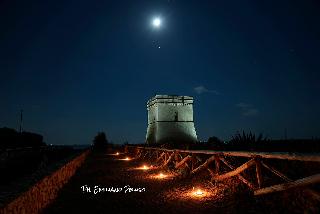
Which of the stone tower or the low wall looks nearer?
the low wall

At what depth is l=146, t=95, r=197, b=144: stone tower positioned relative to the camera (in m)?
34.4

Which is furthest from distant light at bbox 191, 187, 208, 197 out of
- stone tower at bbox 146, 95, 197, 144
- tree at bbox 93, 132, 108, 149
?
tree at bbox 93, 132, 108, 149

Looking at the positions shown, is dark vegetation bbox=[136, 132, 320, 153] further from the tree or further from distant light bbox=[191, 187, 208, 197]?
the tree

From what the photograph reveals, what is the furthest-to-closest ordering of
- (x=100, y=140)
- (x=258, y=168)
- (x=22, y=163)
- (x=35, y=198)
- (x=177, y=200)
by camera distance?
(x=100, y=140), (x=22, y=163), (x=177, y=200), (x=258, y=168), (x=35, y=198)

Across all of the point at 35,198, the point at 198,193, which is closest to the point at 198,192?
the point at 198,193

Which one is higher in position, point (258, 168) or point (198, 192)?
point (258, 168)

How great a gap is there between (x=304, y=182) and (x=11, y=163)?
2254 cm

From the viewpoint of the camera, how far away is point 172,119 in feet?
115

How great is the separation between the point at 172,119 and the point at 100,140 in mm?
22453

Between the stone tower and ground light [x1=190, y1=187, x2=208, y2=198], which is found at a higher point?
the stone tower

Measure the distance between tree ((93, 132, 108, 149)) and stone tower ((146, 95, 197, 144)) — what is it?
1790 centimetres

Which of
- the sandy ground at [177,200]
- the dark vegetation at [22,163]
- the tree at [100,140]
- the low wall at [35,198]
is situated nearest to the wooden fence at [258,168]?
the sandy ground at [177,200]

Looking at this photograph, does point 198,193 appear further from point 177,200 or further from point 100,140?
point 100,140

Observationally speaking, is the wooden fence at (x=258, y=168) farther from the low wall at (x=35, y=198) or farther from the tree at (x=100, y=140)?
the tree at (x=100, y=140)
